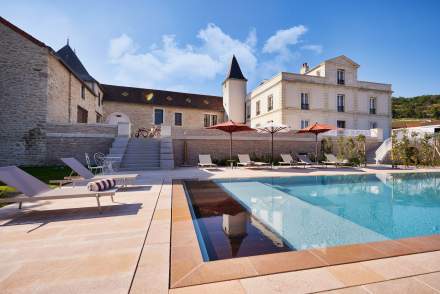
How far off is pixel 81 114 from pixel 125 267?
2053cm

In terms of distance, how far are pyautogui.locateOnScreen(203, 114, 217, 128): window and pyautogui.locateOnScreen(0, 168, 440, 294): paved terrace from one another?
25024 millimetres

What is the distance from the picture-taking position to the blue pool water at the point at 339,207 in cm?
387

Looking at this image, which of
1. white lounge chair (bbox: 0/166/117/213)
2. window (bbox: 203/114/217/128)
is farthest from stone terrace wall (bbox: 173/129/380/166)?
window (bbox: 203/114/217/128)

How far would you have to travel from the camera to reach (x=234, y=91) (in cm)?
2780

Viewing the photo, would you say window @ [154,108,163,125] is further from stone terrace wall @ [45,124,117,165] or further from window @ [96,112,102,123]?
stone terrace wall @ [45,124,117,165]

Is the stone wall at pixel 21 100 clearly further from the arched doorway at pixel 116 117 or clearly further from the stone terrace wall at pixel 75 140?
the arched doorway at pixel 116 117

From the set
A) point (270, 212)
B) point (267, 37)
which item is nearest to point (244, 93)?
point (267, 37)

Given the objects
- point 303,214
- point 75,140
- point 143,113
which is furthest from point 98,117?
point 303,214

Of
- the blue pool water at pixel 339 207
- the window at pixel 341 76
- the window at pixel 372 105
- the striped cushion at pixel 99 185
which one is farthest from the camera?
the window at pixel 372 105

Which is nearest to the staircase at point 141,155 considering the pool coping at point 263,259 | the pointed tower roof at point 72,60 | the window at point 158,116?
the pool coping at point 263,259

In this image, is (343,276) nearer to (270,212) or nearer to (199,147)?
(270,212)

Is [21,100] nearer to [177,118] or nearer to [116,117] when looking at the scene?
[116,117]

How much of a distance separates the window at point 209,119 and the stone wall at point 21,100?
17645 millimetres

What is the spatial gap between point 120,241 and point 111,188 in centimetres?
224
